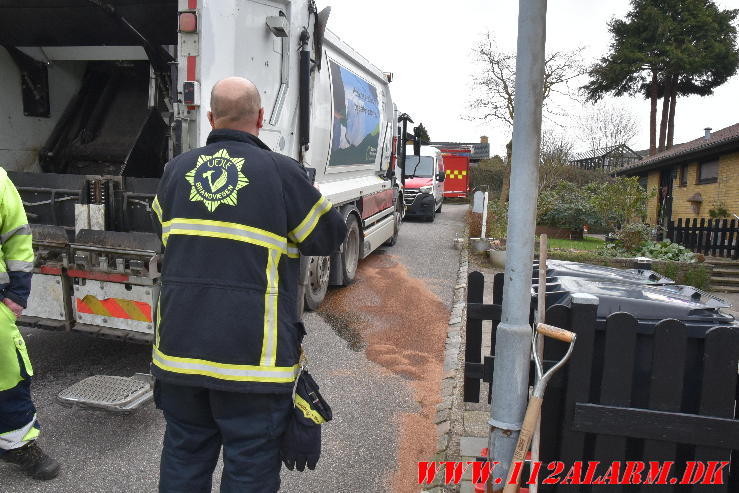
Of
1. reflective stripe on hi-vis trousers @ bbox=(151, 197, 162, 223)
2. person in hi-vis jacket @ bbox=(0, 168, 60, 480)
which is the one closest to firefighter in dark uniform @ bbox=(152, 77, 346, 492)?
reflective stripe on hi-vis trousers @ bbox=(151, 197, 162, 223)

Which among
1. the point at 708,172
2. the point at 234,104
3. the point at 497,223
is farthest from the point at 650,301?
the point at 708,172

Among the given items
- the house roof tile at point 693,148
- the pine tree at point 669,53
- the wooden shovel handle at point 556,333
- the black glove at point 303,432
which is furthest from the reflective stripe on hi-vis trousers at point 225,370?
the pine tree at point 669,53

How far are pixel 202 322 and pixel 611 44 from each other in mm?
28162

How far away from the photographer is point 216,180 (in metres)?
1.86

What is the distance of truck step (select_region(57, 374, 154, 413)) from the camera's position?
3.26m

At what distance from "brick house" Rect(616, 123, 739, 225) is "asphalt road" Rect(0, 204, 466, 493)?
42.9 ft

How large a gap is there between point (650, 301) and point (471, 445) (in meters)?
1.32

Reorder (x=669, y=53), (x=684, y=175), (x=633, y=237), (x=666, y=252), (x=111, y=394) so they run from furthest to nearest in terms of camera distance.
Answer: (x=669, y=53) → (x=684, y=175) → (x=633, y=237) → (x=666, y=252) → (x=111, y=394)

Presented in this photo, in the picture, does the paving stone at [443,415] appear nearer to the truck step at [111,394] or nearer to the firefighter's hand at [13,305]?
the truck step at [111,394]

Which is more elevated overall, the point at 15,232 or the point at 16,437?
the point at 15,232

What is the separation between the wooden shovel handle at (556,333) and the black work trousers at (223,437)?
1.05 metres

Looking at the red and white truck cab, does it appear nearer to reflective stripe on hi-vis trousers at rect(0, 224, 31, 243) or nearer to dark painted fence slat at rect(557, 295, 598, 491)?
reflective stripe on hi-vis trousers at rect(0, 224, 31, 243)

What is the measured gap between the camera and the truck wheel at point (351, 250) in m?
7.19

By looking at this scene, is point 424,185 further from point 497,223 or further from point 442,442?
point 442,442
